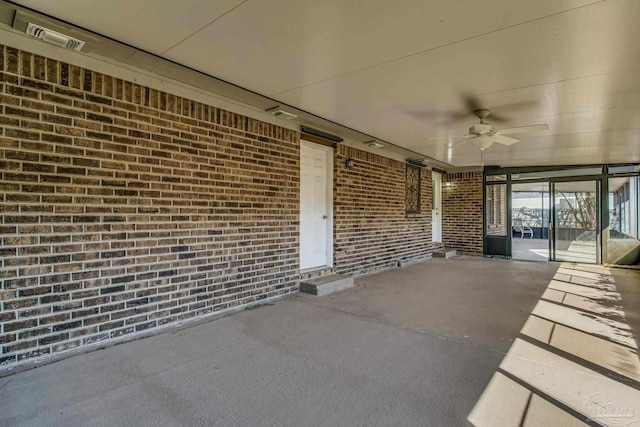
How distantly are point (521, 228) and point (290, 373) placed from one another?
16301 mm

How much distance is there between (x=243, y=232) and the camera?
411cm

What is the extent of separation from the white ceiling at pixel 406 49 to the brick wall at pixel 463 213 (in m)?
4.79

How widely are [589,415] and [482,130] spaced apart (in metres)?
3.24

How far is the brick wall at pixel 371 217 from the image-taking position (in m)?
5.72

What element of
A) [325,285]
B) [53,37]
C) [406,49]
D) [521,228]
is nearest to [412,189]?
[325,285]

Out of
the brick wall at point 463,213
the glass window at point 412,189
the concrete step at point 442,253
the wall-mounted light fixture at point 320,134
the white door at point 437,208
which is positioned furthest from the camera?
the white door at point 437,208

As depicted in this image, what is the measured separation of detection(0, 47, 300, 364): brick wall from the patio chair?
15.1 metres

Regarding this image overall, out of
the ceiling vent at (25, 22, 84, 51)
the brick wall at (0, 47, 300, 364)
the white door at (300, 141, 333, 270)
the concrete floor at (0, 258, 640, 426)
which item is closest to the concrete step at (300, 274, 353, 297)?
the white door at (300, 141, 333, 270)

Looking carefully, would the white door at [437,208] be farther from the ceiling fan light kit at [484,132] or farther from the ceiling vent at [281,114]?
the ceiling vent at [281,114]

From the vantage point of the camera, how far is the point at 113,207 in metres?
2.98

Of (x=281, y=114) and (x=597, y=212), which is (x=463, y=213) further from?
(x=281, y=114)

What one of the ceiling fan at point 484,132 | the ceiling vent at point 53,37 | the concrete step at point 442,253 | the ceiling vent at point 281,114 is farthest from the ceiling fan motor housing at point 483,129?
the concrete step at point 442,253

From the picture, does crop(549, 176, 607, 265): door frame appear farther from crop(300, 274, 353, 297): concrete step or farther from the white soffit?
the white soffit

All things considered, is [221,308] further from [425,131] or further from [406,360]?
[425,131]
